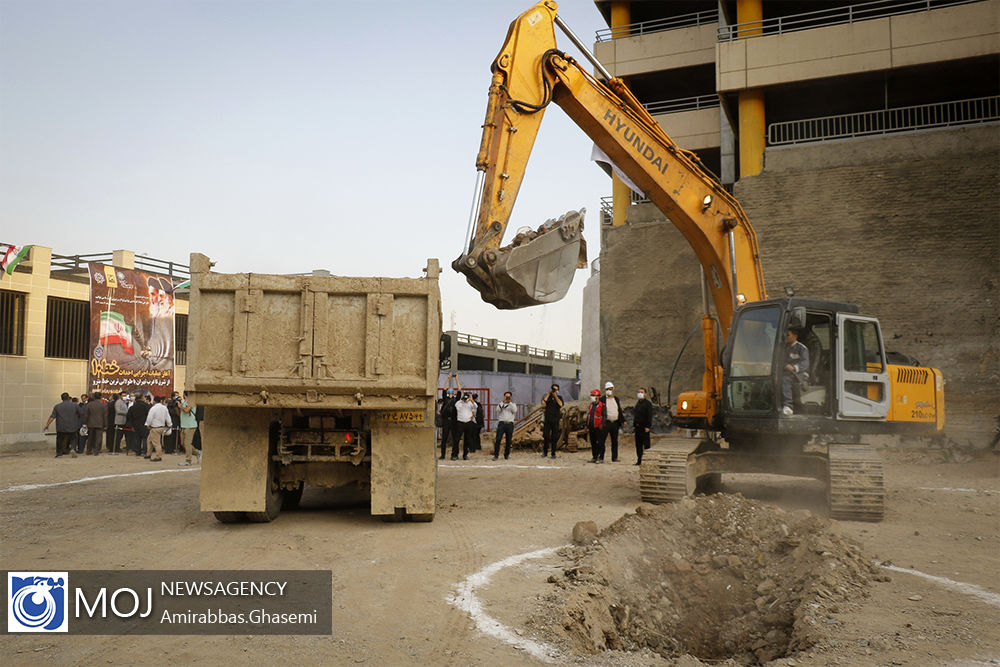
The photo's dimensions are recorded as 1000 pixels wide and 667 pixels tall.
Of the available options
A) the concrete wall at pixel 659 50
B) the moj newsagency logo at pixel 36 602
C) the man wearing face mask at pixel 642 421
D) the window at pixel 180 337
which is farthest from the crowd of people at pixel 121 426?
the concrete wall at pixel 659 50

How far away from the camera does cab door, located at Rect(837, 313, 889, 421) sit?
31.7 feet

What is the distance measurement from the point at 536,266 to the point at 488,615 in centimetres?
471

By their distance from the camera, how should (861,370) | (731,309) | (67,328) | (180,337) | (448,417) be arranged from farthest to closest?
1. (180,337)
2. (67,328)
3. (448,417)
4. (731,309)
5. (861,370)

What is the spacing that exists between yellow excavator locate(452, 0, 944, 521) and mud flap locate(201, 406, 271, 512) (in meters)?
3.12

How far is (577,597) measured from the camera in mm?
5422

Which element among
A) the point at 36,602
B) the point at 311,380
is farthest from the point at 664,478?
the point at 36,602

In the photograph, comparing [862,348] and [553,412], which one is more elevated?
[862,348]

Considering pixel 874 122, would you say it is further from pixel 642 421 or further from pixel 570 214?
pixel 570 214

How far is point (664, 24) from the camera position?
2723cm

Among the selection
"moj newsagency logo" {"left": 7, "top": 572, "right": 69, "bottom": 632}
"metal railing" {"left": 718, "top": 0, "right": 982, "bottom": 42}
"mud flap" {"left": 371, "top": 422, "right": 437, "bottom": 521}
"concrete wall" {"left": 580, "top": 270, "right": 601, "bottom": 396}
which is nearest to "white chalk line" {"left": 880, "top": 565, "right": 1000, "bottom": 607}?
"mud flap" {"left": 371, "top": 422, "right": 437, "bottom": 521}

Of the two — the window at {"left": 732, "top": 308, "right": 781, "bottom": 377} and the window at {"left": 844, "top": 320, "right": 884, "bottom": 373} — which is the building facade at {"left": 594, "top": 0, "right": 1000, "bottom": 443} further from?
the window at {"left": 732, "top": 308, "right": 781, "bottom": 377}

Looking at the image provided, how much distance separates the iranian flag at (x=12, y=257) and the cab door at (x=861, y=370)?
21863mm

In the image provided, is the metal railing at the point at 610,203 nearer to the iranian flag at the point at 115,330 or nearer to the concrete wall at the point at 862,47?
the concrete wall at the point at 862,47

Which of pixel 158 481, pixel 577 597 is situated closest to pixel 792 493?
pixel 577 597
